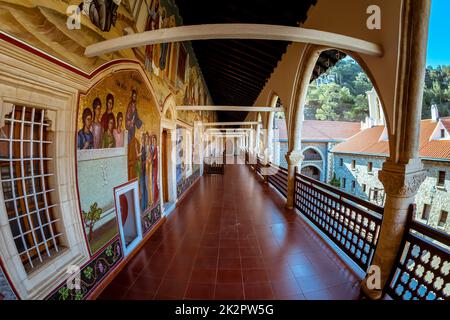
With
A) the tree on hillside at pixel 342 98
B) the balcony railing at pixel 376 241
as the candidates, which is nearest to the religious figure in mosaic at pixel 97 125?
the balcony railing at pixel 376 241

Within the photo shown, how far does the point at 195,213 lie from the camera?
4.41 metres

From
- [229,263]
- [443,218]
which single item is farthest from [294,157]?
[443,218]

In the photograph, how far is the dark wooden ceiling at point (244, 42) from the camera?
3520 mm

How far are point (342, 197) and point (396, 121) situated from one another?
161 cm

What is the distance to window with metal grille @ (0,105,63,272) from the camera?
4.20ft

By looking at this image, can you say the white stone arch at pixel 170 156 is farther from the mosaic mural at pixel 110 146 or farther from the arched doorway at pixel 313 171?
the arched doorway at pixel 313 171

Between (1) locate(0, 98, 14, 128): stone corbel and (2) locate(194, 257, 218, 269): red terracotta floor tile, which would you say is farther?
(2) locate(194, 257, 218, 269): red terracotta floor tile

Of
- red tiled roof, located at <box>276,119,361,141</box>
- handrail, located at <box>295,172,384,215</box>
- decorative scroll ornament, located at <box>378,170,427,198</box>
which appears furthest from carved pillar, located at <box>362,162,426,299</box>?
red tiled roof, located at <box>276,119,361,141</box>

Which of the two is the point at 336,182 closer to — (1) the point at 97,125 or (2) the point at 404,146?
(2) the point at 404,146

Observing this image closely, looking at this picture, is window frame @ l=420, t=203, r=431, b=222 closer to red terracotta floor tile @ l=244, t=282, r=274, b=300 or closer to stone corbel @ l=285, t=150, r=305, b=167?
stone corbel @ l=285, t=150, r=305, b=167

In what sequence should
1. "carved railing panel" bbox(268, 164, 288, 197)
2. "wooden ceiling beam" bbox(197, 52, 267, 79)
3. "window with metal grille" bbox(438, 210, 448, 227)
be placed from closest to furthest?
"carved railing panel" bbox(268, 164, 288, 197) < "wooden ceiling beam" bbox(197, 52, 267, 79) < "window with metal grille" bbox(438, 210, 448, 227)

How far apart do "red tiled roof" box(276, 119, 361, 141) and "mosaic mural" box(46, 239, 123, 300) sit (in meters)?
17.4

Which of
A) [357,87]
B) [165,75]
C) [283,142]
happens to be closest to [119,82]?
[165,75]

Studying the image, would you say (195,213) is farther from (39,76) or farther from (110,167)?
(39,76)
